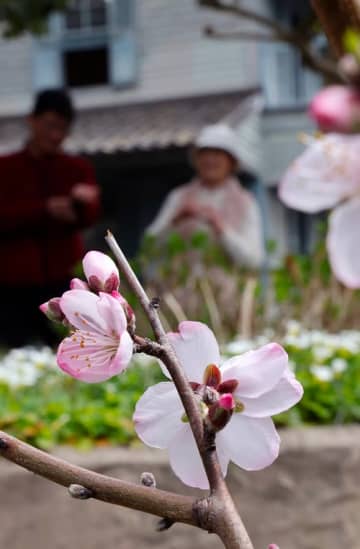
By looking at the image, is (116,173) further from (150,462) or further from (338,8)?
(338,8)

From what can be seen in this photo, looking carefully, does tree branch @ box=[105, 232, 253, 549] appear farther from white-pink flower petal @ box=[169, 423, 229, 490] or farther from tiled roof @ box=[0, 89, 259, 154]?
tiled roof @ box=[0, 89, 259, 154]

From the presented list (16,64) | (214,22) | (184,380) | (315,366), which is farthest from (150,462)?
(16,64)

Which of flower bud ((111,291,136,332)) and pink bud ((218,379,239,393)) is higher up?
flower bud ((111,291,136,332))

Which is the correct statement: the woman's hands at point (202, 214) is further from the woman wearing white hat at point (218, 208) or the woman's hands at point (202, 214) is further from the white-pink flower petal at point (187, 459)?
the white-pink flower petal at point (187, 459)

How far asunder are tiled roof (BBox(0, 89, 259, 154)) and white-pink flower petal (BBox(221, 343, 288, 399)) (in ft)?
30.1

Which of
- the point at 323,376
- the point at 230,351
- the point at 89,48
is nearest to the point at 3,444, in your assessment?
the point at 323,376

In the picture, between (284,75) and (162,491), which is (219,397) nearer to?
(162,491)

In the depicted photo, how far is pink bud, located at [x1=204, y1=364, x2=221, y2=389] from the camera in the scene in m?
0.46

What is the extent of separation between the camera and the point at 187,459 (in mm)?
457

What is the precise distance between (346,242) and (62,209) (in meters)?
3.47

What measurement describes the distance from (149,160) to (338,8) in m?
10.1

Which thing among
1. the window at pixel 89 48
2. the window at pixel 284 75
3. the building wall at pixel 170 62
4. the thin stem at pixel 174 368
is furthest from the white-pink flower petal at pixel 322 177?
the window at pixel 89 48

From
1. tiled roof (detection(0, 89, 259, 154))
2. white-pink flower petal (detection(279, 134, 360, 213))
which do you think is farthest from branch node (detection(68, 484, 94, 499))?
tiled roof (detection(0, 89, 259, 154))

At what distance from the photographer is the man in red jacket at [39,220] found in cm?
386
